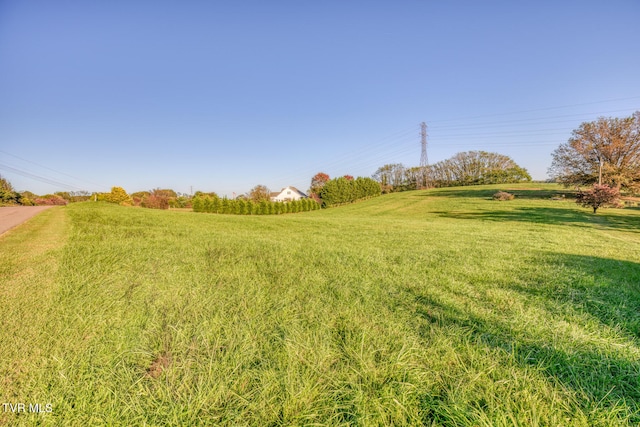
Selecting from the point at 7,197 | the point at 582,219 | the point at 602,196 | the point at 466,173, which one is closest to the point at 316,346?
the point at 582,219

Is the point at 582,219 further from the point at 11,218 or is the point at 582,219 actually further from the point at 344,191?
the point at 344,191

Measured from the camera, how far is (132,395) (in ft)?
3.91

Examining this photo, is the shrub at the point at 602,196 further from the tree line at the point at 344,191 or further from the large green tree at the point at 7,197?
the large green tree at the point at 7,197

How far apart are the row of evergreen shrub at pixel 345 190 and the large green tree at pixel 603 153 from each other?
82.4 ft

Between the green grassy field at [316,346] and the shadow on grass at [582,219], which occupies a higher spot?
the green grassy field at [316,346]

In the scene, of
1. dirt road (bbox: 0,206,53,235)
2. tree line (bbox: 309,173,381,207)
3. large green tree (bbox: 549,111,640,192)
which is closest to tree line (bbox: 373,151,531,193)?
tree line (bbox: 309,173,381,207)

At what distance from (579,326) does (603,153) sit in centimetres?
2836

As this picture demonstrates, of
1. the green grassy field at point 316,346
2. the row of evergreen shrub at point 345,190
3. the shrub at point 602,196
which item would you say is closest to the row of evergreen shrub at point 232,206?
the row of evergreen shrub at point 345,190

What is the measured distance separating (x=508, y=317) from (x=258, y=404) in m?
1.95

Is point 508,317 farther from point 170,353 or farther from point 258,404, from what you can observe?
point 170,353

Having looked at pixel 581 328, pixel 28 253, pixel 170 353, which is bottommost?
pixel 581 328

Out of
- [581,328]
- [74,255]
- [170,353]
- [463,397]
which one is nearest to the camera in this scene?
[463,397]

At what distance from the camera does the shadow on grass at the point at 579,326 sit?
125 cm

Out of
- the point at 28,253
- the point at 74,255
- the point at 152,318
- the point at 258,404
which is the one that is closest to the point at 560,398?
the point at 258,404
